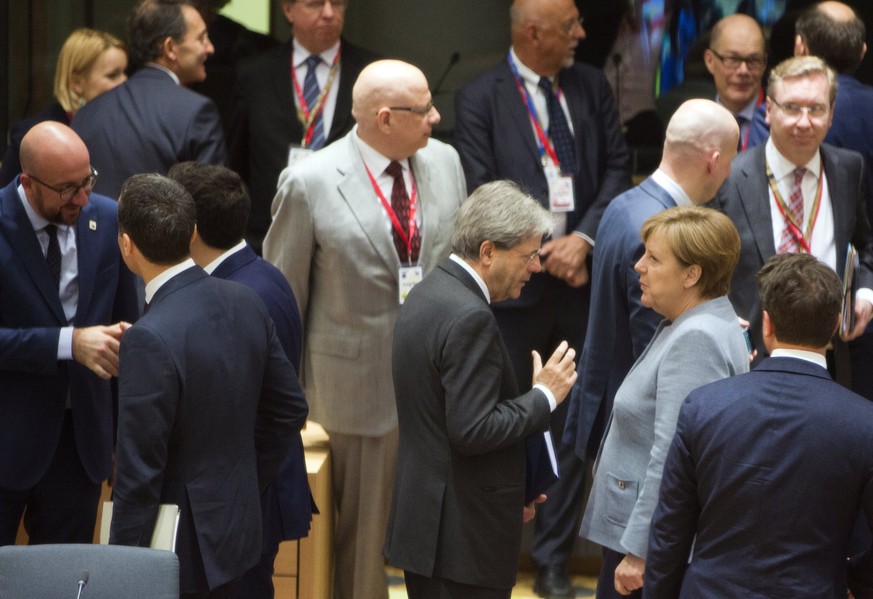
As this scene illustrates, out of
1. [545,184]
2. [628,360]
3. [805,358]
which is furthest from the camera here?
[545,184]

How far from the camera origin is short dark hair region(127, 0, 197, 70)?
15.5ft

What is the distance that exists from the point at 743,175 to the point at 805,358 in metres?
1.58

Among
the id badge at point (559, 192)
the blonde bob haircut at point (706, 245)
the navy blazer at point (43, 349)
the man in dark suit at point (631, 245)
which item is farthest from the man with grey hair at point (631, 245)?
the navy blazer at point (43, 349)

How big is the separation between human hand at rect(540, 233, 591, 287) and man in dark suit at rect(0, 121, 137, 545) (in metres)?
1.72

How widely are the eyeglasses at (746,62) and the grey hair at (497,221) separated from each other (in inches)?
83.7

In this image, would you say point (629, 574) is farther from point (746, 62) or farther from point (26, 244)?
point (746, 62)

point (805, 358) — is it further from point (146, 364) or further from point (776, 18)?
point (776, 18)

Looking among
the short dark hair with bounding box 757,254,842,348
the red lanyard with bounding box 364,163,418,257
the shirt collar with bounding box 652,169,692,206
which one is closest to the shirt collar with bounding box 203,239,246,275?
the red lanyard with bounding box 364,163,418,257

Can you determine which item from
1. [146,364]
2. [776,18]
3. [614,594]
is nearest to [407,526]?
[614,594]

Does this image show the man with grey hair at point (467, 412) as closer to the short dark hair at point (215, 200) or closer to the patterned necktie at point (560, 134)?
the short dark hair at point (215, 200)

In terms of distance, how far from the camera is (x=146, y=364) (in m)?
2.67

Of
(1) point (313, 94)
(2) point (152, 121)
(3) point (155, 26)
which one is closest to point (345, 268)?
(2) point (152, 121)

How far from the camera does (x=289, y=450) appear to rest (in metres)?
3.47

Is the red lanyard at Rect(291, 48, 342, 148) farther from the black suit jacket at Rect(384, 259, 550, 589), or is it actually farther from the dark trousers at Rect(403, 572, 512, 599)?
the dark trousers at Rect(403, 572, 512, 599)
